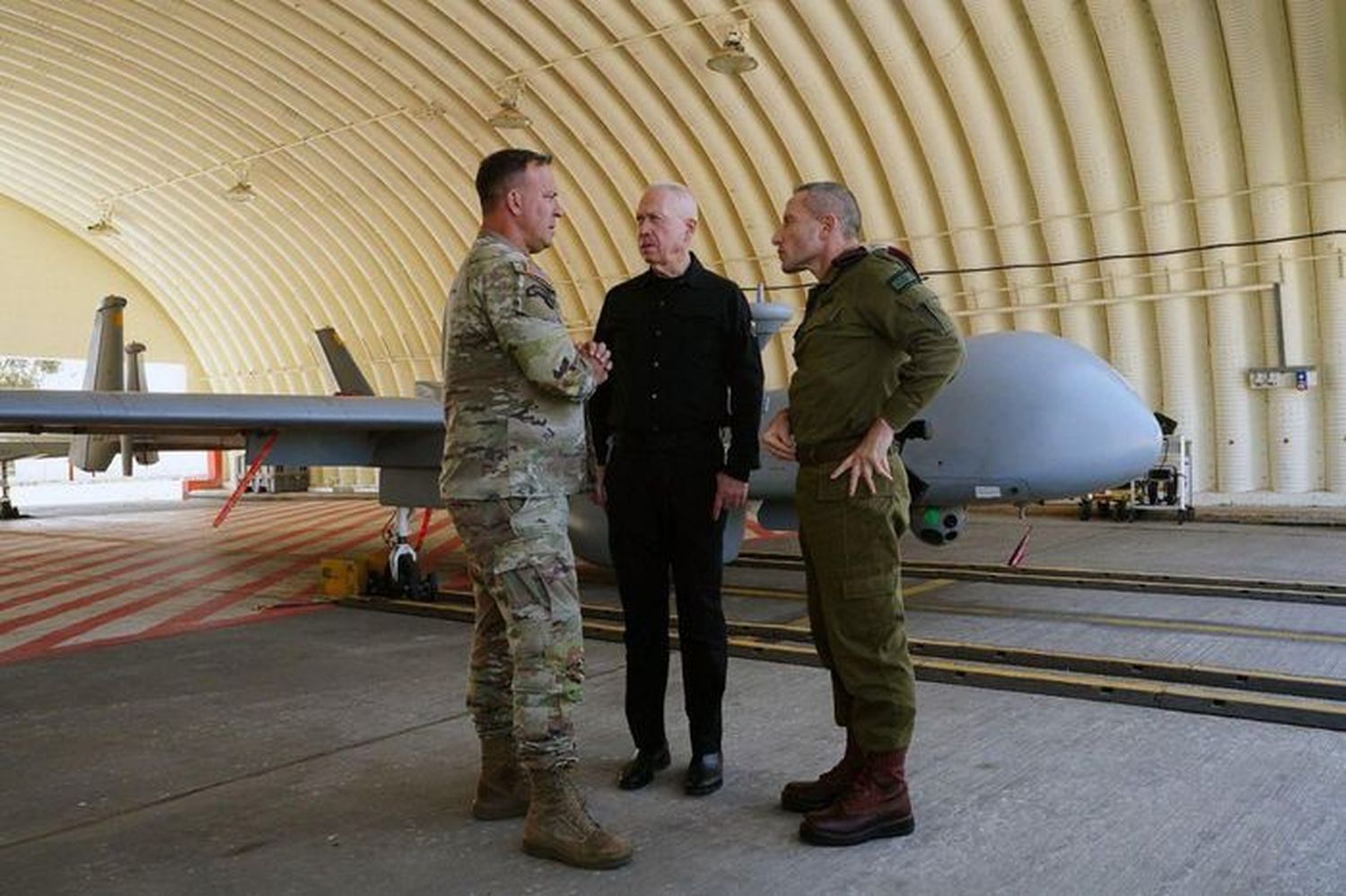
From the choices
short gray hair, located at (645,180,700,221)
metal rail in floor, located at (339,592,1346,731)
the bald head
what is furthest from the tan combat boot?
metal rail in floor, located at (339,592,1346,731)

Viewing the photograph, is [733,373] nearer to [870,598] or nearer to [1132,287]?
[870,598]

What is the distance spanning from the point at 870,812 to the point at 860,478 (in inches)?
37.4

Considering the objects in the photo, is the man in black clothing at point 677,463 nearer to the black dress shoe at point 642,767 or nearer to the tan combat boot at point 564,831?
the black dress shoe at point 642,767

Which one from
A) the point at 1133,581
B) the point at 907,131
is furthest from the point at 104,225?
the point at 1133,581

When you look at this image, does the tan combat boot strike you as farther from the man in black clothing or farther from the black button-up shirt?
the black button-up shirt

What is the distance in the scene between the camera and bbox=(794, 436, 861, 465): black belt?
301cm

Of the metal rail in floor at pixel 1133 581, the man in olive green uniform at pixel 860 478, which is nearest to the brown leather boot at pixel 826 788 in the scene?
the man in olive green uniform at pixel 860 478

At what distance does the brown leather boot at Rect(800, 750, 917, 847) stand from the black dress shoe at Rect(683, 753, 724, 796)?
43 cm

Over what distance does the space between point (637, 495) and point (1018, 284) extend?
39.1ft

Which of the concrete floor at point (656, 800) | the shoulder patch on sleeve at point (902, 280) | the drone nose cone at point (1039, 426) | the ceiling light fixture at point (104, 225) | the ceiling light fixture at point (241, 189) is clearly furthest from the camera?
the ceiling light fixture at point (104, 225)

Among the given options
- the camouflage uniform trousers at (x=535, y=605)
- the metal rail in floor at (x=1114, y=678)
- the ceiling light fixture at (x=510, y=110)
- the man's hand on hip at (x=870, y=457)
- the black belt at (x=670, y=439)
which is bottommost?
the metal rail in floor at (x=1114, y=678)

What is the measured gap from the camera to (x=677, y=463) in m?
3.36

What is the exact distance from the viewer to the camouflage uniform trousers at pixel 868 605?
2.93 meters

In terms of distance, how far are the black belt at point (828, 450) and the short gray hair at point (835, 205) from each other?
0.65 meters
